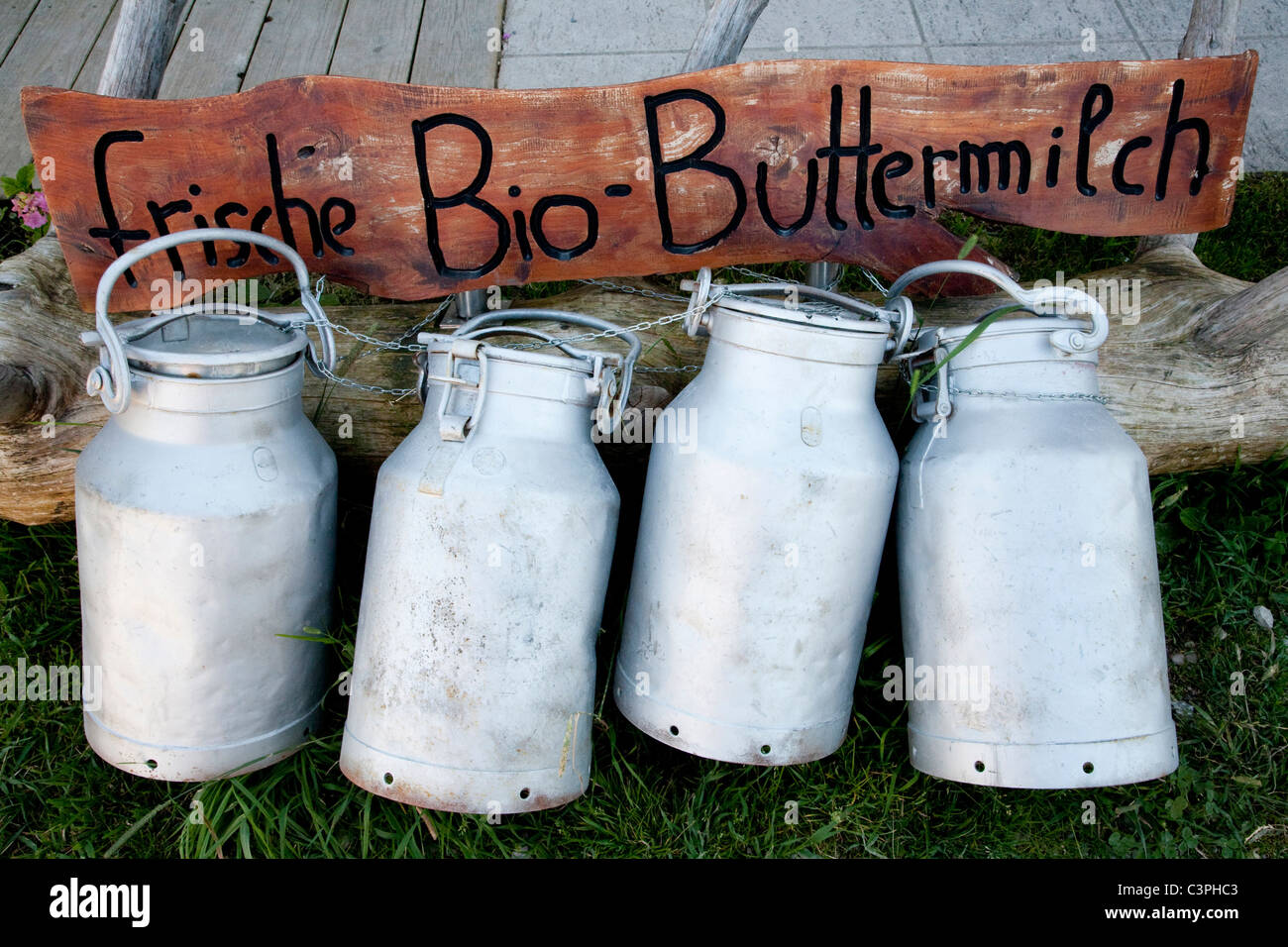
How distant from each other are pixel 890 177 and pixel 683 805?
4.37 feet

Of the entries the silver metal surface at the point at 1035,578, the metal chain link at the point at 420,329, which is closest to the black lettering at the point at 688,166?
the metal chain link at the point at 420,329

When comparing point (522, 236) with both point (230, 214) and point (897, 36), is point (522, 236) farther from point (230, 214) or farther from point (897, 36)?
point (897, 36)

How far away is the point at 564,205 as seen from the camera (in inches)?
83.0

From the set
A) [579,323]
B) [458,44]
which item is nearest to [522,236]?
[579,323]

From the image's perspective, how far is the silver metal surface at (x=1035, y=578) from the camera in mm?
1783

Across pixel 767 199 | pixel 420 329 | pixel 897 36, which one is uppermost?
pixel 897 36

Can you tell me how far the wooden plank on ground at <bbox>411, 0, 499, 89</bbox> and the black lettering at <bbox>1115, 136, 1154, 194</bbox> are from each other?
2.11 m

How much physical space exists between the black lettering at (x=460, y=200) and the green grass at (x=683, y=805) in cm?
74

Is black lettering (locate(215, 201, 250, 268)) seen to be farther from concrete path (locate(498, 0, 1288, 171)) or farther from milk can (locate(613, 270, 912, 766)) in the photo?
concrete path (locate(498, 0, 1288, 171))

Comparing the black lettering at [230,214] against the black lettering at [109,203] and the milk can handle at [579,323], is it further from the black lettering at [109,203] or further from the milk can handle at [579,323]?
the milk can handle at [579,323]

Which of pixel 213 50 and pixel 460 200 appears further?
pixel 213 50

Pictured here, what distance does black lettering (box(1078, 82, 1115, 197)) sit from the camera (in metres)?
2.12

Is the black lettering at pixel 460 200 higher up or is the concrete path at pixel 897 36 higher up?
the concrete path at pixel 897 36
